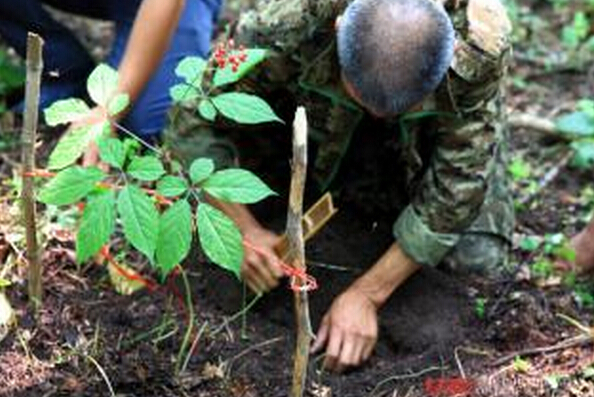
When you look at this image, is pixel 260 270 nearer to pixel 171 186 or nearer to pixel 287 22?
pixel 287 22

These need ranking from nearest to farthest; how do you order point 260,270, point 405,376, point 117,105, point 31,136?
1. point 117,105
2. point 31,136
3. point 405,376
4. point 260,270

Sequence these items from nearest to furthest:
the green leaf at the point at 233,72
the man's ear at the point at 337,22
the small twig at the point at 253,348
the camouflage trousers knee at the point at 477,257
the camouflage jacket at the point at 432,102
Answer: the green leaf at the point at 233,72 < the man's ear at the point at 337,22 < the small twig at the point at 253,348 < the camouflage jacket at the point at 432,102 < the camouflage trousers knee at the point at 477,257

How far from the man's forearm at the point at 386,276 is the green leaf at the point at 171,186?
2.85 ft

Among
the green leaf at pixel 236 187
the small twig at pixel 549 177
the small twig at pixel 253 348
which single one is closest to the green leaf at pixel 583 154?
the small twig at pixel 549 177

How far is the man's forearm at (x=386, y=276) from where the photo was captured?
2.54 metres

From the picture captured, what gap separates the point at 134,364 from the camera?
2.14 metres

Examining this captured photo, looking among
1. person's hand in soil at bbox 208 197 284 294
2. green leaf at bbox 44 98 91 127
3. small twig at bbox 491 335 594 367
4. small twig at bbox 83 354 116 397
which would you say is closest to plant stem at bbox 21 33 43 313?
green leaf at bbox 44 98 91 127

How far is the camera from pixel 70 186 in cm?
176

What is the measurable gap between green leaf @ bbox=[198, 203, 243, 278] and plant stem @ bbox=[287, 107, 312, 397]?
0.31ft

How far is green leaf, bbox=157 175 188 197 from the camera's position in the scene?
5.75 feet

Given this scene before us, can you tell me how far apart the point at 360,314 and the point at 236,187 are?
A: 0.83 meters

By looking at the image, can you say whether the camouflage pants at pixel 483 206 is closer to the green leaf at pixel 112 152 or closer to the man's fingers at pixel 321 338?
the man's fingers at pixel 321 338

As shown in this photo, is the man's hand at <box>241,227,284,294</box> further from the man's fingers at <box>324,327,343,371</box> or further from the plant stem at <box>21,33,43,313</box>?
the plant stem at <box>21,33,43,313</box>

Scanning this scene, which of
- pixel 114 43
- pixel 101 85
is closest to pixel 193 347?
pixel 101 85
